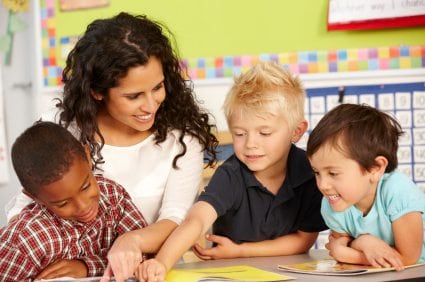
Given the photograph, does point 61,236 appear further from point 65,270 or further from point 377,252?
point 377,252

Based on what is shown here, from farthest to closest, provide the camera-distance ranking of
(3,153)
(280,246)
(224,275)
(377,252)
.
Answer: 1. (3,153)
2. (280,246)
3. (377,252)
4. (224,275)

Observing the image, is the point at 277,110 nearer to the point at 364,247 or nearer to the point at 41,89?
the point at 364,247

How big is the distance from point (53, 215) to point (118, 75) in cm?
37

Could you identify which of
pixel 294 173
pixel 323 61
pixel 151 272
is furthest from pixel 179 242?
pixel 323 61

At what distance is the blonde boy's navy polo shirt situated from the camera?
159 centimetres

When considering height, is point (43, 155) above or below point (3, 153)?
above

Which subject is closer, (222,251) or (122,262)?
(122,262)

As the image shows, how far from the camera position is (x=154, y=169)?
1.75 metres

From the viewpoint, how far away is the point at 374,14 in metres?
2.50

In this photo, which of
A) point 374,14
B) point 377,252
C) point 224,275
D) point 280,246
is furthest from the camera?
point 374,14

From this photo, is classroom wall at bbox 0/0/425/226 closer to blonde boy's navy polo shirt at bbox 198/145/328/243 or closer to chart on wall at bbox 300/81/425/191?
chart on wall at bbox 300/81/425/191

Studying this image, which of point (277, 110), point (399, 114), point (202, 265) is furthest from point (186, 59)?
point (202, 265)

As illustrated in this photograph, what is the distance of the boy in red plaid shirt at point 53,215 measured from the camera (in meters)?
1.31

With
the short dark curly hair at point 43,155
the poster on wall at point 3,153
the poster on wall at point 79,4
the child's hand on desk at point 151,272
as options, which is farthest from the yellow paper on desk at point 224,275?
the poster on wall at point 3,153
